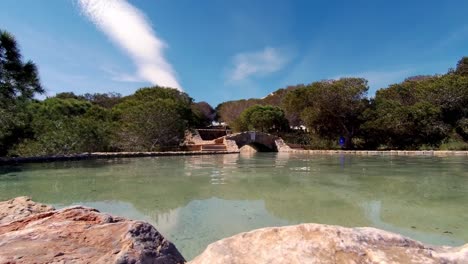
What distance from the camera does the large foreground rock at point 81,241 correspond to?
1.61 metres

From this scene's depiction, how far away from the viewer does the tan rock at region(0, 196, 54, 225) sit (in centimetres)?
264

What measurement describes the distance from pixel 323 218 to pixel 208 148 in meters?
16.8

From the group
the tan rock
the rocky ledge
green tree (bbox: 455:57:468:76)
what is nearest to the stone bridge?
green tree (bbox: 455:57:468:76)

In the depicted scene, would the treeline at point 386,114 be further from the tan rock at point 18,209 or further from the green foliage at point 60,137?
the tan rock at point 18,209

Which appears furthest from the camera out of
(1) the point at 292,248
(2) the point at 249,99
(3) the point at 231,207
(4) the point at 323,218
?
(2) the point at 249,99

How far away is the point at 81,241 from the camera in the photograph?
5.91 ft

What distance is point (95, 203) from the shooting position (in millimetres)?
5051

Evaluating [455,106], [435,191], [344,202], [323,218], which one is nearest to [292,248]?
[323,218]

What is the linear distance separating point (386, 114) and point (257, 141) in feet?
29.5

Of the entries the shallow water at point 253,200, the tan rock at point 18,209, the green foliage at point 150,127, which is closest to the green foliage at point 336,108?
the green foliage at point 150,127

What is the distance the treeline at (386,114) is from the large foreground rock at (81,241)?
70.3ft

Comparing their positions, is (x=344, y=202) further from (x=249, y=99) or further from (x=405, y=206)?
(x=249, y=99)

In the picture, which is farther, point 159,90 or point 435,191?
point 159,90

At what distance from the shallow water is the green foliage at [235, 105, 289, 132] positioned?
21.2 metres
